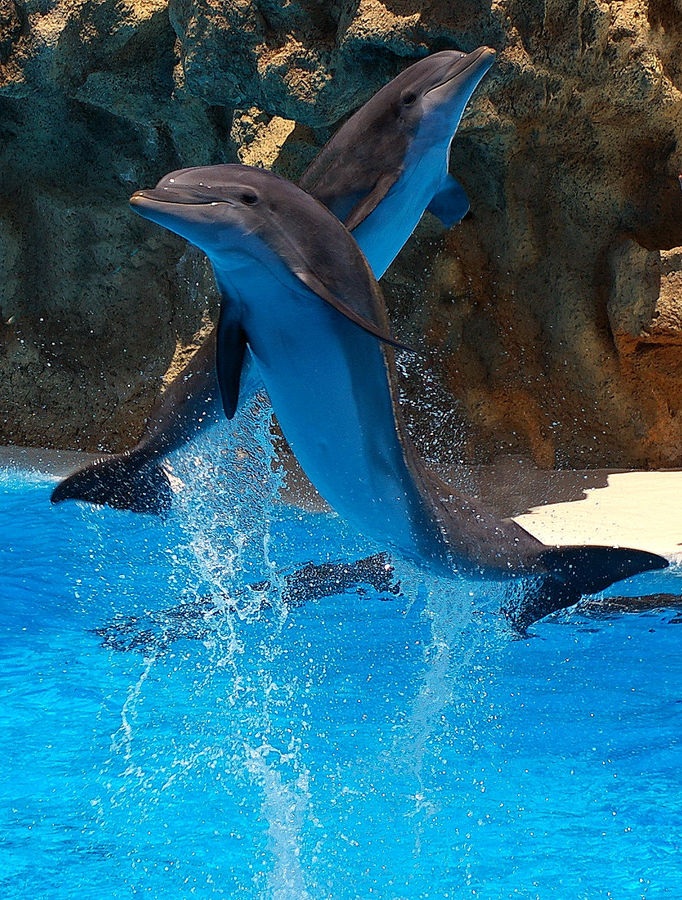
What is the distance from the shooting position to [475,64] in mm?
4309

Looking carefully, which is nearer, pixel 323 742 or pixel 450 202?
pixel 323 742

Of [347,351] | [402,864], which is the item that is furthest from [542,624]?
[347,351]

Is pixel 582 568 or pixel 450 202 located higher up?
pixel 450 202

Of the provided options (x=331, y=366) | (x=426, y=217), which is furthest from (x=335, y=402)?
(x=426, y=217)

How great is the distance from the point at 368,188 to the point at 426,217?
11.4 feet

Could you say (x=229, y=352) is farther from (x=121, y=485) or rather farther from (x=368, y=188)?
(x=368, y=188)

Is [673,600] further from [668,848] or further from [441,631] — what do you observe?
[668,848]

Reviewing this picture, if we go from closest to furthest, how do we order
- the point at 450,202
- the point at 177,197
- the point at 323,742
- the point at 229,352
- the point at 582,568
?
1. the point at 177,197
2. the point at 229,352
3. the point at 582,568
4. the point at 323,742
5. the point at 450,202

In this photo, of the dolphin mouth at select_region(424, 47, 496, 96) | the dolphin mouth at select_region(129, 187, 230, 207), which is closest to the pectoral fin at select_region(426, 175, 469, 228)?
the dolphin mouth at select_region(424, 47, 496, 96)

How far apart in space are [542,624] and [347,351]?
2.77 metres

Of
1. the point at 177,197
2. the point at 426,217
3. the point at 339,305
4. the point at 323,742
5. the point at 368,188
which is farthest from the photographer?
the point at 426,217

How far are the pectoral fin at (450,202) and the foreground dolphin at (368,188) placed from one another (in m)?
0.19

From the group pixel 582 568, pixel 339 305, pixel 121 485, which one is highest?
pixel 339 305

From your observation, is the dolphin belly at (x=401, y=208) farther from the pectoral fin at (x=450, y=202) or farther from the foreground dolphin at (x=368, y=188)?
the pectoral fin at (x=450, y=202)
